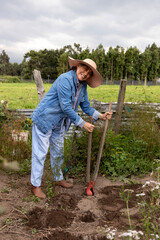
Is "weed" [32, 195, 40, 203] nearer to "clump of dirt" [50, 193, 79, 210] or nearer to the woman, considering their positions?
the woman

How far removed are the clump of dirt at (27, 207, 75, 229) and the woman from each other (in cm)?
41

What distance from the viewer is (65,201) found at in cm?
335

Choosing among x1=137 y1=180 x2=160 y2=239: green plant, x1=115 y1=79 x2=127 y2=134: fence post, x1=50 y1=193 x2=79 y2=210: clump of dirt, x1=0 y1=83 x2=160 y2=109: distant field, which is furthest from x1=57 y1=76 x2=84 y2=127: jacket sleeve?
x1=0 y1=83 x2=160 y2=109: distant field

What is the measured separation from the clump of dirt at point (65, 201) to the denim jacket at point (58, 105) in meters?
1.00

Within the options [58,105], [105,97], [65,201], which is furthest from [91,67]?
[105,97]

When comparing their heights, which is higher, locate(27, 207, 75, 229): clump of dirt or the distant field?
the distant field

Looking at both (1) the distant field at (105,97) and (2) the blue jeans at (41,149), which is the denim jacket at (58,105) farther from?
(1) the distant field at (105,97)

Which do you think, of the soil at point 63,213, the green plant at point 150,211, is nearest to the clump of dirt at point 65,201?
the soil at point 63,213

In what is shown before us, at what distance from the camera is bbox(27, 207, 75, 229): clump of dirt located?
2756 mm

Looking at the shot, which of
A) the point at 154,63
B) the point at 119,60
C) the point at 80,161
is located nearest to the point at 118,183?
the point at 80,161

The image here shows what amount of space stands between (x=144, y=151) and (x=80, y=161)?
128 centimetres

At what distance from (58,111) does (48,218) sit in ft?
4.66

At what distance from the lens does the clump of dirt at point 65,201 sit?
3.25 metres

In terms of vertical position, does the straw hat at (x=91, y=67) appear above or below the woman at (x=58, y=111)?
above
